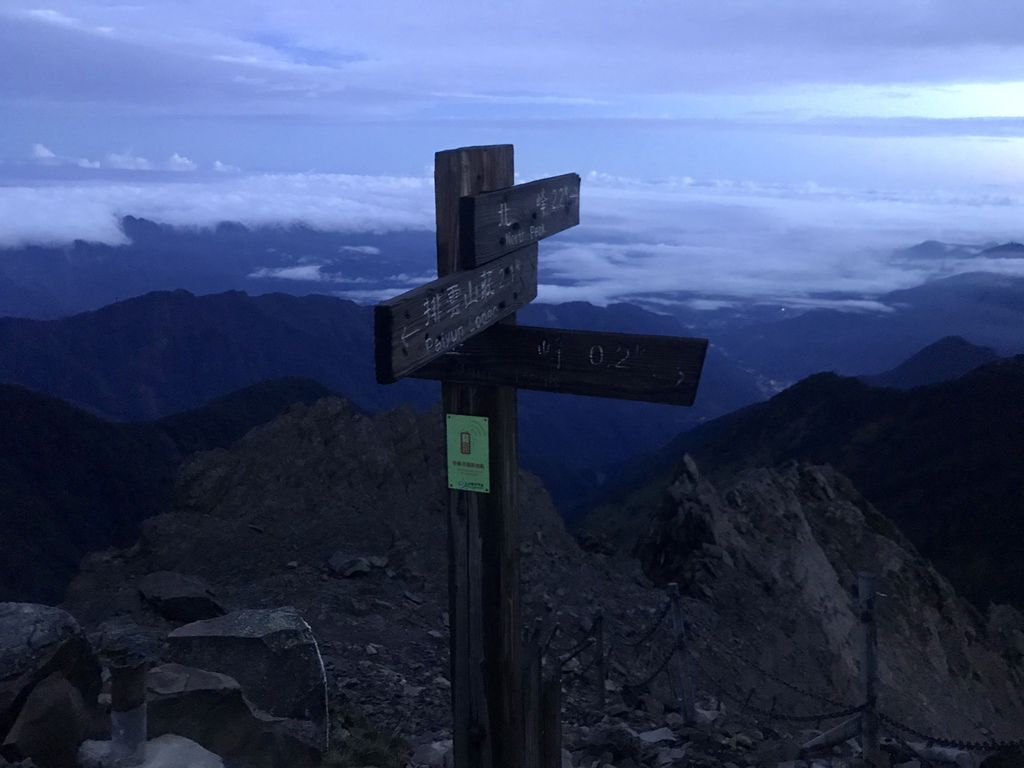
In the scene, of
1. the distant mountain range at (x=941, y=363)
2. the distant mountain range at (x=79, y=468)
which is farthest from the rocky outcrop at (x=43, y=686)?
the distant mountain range at (x=941, y=363)

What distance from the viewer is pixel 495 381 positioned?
4961 mm

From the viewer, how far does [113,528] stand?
188ft

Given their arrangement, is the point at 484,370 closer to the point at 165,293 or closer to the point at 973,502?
the point at 973,502

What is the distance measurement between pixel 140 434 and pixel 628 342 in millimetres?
66010

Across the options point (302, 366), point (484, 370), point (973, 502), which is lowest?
point (302, 366)

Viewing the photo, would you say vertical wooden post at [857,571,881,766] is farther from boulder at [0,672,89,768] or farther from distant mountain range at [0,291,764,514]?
distant mountain range at [0,291,764,514]

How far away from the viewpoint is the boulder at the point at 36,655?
17.4 feet

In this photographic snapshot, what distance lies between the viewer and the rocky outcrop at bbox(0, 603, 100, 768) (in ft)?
17.1

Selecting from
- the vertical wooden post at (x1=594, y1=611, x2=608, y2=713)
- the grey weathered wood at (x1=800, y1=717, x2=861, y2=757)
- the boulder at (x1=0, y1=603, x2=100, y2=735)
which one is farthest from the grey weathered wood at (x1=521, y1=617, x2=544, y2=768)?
the vertical wooden post at (x1=594, y1=611, x2=608, y2=713)

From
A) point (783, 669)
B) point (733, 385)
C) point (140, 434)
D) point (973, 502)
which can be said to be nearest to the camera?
point (783, 669)

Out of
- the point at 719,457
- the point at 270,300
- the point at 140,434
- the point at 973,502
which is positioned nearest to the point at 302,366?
the point at 270,300

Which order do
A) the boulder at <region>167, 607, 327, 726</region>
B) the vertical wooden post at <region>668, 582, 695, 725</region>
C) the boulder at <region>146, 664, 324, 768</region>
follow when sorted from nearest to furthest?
1. the boulder at <region>146, 664, 324, 768</region>
2. the boulder at <region>167, 607, 327, 726</region>
3. the vertical wooden post at <region>668, 582, 695, 725</region>

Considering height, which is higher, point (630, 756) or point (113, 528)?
point (630, 756)

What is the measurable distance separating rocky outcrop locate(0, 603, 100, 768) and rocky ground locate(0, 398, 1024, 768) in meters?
0.22
